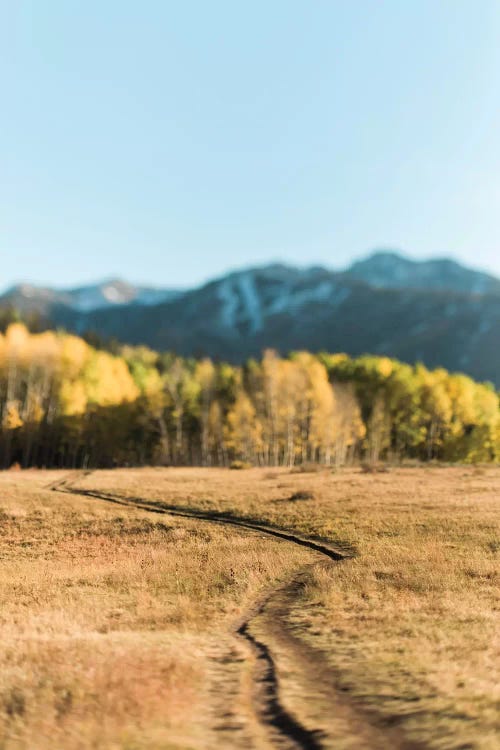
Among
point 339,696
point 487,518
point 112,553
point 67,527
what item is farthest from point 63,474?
point 339,696

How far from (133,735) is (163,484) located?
1439 inches

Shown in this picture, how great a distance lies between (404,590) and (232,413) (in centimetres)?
6010

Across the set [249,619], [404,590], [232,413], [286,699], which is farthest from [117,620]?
[232,413]

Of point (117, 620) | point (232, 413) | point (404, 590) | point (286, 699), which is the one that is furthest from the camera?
point (232, 413)

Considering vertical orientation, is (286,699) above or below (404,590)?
above

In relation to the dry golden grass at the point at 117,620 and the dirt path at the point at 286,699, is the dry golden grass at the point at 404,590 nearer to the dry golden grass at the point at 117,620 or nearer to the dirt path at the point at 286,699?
the dirt path at the point at 286,699

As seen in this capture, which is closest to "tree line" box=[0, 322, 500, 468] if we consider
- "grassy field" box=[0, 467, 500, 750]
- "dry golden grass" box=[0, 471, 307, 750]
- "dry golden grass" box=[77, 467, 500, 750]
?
"dry golden grass" box=[77, 467, 500, 750]

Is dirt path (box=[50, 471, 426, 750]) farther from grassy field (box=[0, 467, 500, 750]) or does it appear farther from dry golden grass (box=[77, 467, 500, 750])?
dry golden grass (box=[77, 467, 500, 750])

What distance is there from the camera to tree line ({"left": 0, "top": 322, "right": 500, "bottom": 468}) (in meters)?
75.5

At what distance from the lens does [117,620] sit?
17.3 meters

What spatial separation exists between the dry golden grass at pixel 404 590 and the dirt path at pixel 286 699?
39cm

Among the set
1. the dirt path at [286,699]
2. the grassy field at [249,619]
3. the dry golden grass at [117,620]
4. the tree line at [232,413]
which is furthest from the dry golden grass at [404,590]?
the tree line at [232,413]

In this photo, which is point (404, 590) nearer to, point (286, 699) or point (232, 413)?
point (286, 699)

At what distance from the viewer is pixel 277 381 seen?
256 ft
